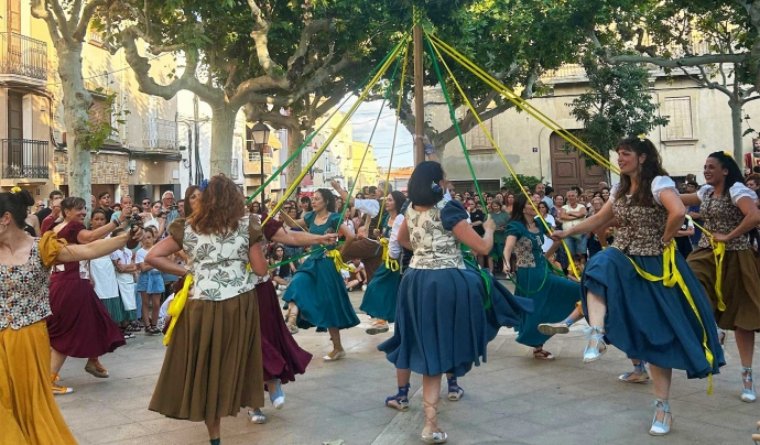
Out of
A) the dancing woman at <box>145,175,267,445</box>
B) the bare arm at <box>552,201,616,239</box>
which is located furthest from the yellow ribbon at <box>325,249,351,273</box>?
the bare arm at <box>552,201,616,239</box>

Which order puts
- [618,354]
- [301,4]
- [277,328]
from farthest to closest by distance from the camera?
[301,4] → [618,354] → [277,328]

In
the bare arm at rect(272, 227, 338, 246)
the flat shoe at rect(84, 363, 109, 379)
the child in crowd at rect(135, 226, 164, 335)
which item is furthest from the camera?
the child in crowd at rect(135, 226, 164, 335)

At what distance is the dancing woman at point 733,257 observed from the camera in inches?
213

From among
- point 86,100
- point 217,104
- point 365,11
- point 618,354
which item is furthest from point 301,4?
point 618,354

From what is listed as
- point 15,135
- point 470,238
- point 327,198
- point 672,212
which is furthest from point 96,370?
point 15,135

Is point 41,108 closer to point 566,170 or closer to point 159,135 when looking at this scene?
point 159,135

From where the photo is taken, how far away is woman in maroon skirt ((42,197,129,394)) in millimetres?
6098

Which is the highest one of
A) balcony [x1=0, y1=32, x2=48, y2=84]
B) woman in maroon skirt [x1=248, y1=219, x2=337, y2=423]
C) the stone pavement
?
balcony [x1=0, y1=32, x2=48, y2=84]

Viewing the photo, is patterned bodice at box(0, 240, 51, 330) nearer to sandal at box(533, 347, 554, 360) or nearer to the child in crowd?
sandal at box(533, 347, 554, 360)

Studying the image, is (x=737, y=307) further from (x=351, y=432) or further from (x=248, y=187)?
(x=248, y=187)

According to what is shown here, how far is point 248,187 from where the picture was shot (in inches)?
1585

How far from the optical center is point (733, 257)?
5.62 m

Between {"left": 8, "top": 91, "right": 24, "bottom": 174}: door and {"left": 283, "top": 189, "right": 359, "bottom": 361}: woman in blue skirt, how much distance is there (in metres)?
16.9

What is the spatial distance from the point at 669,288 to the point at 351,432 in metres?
2.41
